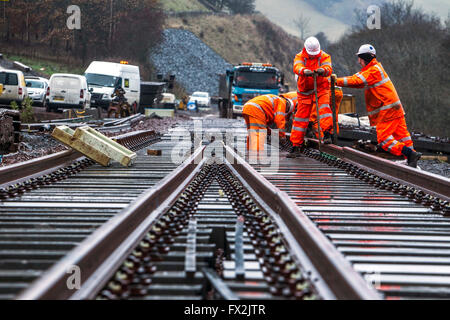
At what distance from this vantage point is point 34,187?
19.4 feet

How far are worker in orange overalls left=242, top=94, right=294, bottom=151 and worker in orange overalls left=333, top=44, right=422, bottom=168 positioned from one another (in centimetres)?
147

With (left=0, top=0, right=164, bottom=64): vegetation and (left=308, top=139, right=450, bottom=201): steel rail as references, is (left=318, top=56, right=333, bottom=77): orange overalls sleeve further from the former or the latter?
(left=0, top=0, right=164, bottom=64): vegetation

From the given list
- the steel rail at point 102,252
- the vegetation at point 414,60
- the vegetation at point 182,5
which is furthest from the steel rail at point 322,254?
the vegetation at point 182,5

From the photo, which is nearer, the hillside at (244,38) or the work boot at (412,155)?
the work boot at (412,155)

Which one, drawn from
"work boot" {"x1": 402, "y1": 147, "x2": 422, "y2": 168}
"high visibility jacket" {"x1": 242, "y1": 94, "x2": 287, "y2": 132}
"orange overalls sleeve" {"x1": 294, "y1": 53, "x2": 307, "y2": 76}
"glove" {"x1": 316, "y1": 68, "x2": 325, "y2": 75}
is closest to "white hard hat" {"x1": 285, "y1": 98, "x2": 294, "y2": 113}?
"high visibility jacket" {"x1": 242, "y1": 94, "x2": 287, "y2": 132}

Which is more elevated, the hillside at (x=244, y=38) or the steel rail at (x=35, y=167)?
the hillside at (x=244, y=38)

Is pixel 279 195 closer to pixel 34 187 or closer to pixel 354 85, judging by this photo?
pixel 34 187

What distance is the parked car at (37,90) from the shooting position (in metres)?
27.5

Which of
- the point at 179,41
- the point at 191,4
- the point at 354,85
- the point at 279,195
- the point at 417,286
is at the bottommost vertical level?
the point at 417,286

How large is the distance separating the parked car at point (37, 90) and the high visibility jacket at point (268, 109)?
19525mm

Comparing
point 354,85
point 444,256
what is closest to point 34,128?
point 354,85

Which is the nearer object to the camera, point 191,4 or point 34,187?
point 34,187

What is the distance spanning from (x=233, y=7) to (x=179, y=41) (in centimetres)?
4198

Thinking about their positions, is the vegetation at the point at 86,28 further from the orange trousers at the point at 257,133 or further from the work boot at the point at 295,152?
the work boot at the point at 295,152
